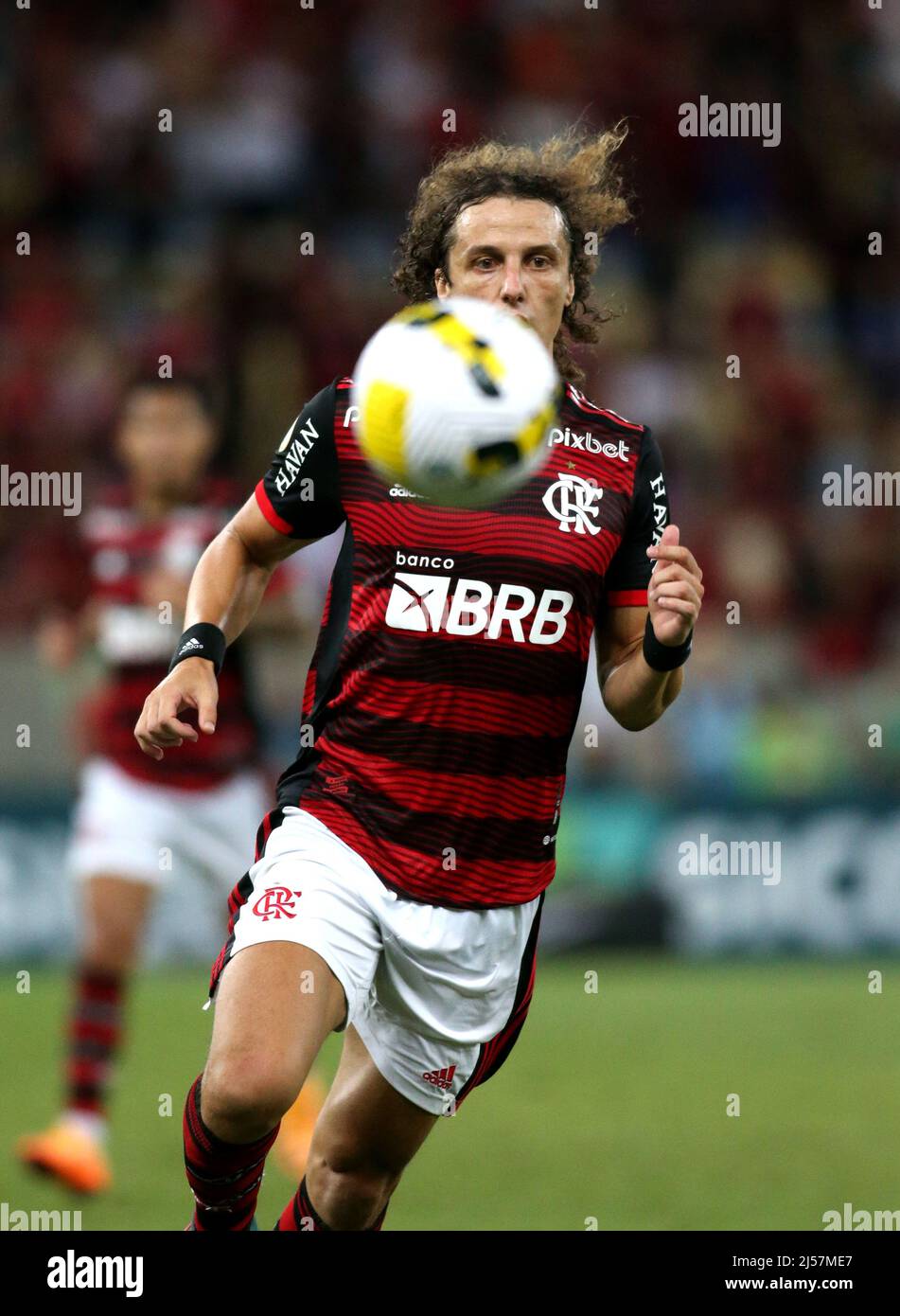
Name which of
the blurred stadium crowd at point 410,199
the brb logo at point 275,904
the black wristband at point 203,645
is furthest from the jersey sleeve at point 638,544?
the blurred stadium crowd at point 410,199

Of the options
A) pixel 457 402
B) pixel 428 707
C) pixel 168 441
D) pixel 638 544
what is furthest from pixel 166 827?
pixel 457 402

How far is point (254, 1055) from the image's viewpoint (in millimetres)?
3637

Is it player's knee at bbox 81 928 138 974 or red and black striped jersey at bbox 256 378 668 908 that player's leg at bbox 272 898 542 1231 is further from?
player's knee at bbox 81 928 138 974

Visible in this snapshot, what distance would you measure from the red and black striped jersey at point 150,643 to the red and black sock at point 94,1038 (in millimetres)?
748

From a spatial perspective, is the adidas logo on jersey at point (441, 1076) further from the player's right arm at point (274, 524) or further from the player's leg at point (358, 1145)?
the player's right arm at point (274, 524)

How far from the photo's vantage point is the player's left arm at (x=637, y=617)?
404cm

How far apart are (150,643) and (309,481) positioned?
9.48 ft

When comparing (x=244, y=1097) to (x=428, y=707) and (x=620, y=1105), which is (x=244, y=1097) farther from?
(x=620, y=1105)

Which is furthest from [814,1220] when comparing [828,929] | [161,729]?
[828,929]

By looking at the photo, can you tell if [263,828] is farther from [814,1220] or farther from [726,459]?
[726,459]

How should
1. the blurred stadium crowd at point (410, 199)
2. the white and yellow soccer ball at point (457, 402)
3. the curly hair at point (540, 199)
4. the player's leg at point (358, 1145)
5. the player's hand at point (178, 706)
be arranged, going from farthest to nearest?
1. the blurred stadium crowd at point (410, 199)
2. the curly hair at point (540, 199)
3. the player's leg at point (358, 1145)
4. the player's hand at point (178, 706)
5. the white and yellow soccer ball at point (457, 402)

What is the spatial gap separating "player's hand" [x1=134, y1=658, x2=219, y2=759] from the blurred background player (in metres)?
2.72

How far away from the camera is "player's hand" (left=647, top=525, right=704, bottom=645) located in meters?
3.80

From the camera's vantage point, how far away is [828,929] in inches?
411
